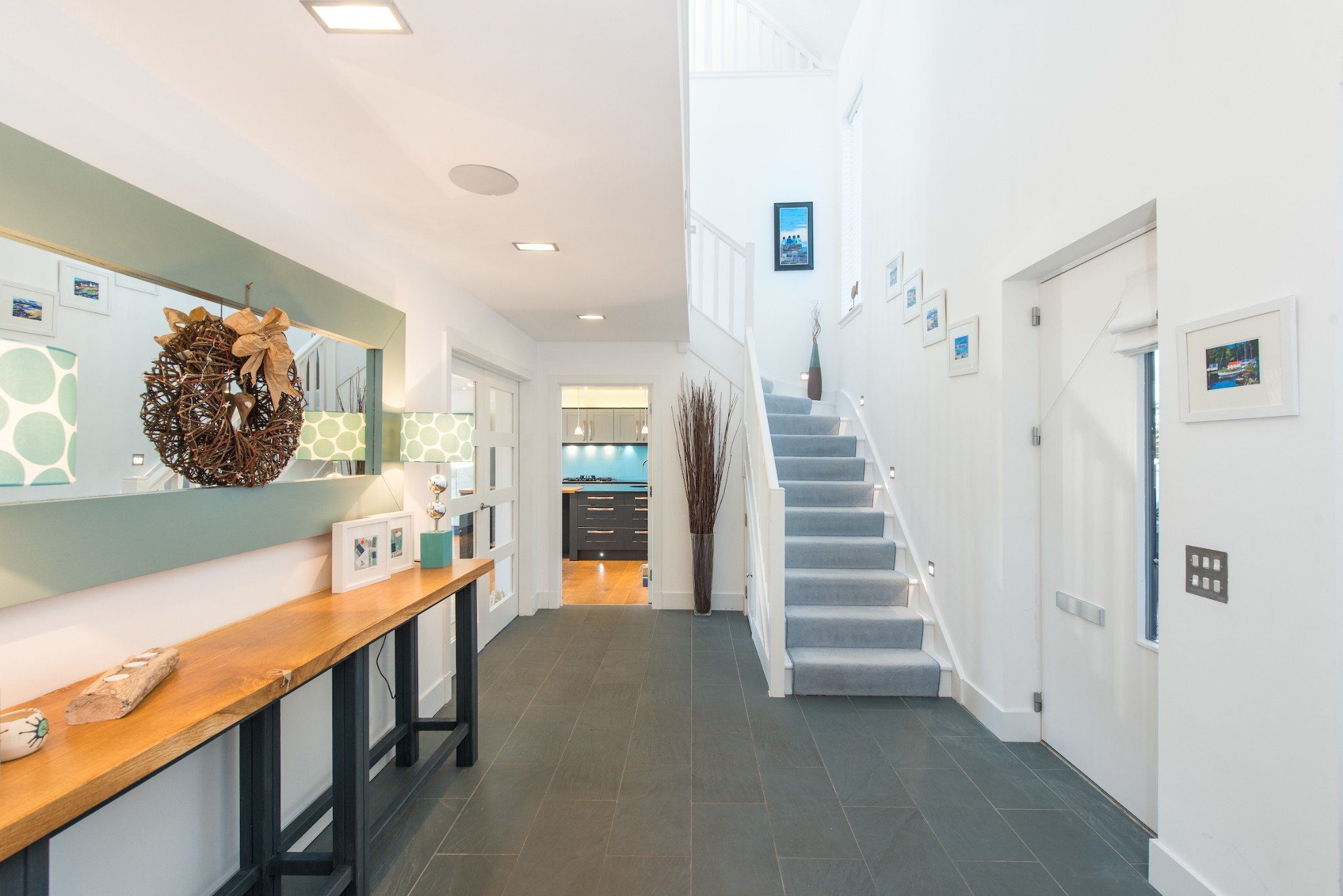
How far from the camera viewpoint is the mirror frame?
122cm

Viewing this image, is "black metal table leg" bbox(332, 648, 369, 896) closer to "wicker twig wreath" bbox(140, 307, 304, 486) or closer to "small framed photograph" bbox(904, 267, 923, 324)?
"wicker twig wreath" bbox(140, 307, 304, 486)

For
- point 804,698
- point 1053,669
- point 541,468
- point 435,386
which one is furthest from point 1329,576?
point 541,468

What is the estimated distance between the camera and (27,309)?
1222mm

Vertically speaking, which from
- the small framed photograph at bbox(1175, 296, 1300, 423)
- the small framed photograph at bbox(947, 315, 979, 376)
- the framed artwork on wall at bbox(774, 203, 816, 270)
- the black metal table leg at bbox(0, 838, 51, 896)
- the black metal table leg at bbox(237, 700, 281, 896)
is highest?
the framed artwork on wall at bbox(774, 203, 816, 270)

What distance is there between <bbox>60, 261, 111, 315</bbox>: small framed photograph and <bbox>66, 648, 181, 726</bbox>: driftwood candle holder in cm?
77

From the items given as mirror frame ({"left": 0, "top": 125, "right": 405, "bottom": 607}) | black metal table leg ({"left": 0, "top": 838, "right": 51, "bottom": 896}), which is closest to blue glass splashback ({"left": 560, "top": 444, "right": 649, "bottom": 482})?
mirror frame ({"left": 0, "top": 125, "right": 405, "bottom": 607})

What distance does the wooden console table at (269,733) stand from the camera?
0.96m

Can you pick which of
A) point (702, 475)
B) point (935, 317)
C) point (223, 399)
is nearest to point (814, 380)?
point (702, 475)

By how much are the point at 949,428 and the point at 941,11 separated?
233 centimetres

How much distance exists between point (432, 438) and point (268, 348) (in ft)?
2.89

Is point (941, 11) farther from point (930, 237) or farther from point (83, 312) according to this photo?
point (83, 312)

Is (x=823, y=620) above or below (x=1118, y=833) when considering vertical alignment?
above

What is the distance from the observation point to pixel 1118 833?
7.10ft

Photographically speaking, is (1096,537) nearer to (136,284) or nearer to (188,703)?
(188,703)
